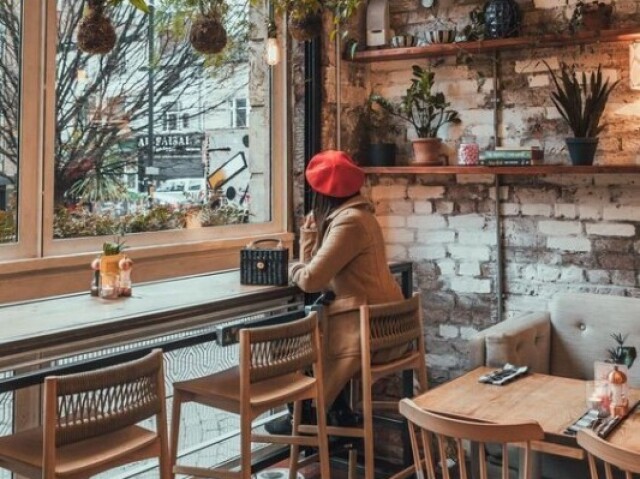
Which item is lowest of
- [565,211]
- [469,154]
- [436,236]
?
[436,236]

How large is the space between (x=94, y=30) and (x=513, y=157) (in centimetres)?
208

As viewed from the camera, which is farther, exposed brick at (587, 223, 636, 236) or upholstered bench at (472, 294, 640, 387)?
exposed brick at (587, 223, 636, 236)

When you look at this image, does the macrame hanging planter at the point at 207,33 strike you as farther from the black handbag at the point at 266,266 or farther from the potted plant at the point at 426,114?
the potted plant at the point at 426,114

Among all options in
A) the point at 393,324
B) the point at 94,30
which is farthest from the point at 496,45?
the point at 94,30

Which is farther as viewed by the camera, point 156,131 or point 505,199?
point 505,199

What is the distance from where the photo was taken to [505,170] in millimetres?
3727

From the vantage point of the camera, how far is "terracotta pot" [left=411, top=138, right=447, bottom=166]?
404 cm

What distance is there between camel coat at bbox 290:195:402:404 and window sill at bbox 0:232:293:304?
63 cm

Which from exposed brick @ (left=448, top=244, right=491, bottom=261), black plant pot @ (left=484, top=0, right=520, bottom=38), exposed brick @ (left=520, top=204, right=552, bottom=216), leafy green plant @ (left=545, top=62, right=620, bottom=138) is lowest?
exposed brick @ (left=448, top=244, right=491, bottom=261)

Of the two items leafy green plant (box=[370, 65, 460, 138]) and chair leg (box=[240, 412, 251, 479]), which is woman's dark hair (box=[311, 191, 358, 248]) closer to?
chair leg (box=[240, 412, 251, 479])

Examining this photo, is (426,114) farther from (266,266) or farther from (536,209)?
(266,266)

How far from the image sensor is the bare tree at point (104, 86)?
276cm

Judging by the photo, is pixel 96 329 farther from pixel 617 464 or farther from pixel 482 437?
pixel 617 464

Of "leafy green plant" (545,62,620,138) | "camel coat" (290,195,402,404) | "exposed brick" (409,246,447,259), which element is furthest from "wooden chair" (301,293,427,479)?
"leafy green plant" (545,62,620,138)
